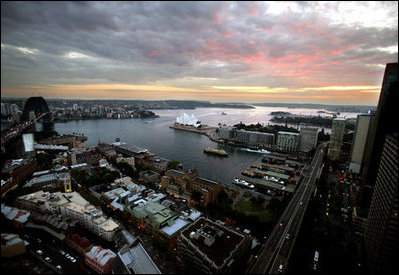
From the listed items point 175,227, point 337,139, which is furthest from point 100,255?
point 337,139

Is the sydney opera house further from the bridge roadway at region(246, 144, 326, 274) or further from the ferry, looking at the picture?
the bridge roadway at region(246, 144, 326, 274)

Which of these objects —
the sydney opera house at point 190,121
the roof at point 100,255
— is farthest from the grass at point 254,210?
the sydney opera house at point 190,121

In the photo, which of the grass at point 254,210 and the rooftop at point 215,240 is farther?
the grass at point 254,210

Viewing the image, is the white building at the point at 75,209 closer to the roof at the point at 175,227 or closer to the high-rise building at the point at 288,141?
the roof at the point at 175,227

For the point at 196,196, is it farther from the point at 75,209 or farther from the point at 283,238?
the point at 75,209

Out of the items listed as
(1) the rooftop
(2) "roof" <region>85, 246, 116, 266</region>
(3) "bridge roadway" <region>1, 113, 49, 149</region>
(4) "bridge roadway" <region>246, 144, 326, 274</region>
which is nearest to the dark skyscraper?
(4) "bridge roadway" <region>246, 144, 326, 274</region>

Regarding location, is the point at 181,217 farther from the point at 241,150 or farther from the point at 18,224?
the point at 241,150
